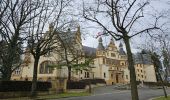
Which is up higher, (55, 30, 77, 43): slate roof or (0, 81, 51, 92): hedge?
(55, 30, 77, 43): slate roof

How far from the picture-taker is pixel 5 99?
Answer: 82.9 ft

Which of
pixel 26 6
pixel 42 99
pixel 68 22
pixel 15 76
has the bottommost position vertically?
pixel 42 99

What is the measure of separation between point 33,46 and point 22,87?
17.9 ft

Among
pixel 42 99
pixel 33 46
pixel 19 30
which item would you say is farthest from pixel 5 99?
pixel 19 30

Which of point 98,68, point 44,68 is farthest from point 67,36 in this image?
point 98,68

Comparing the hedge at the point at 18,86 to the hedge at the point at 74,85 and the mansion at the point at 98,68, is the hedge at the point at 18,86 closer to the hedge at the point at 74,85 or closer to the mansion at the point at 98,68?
the hedge at the point at 74,85

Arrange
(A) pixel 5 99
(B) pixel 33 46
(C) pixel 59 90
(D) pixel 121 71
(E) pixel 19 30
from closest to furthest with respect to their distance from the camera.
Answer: (A) pixel 5 99
(B) pixel 33 46
(E) pixel 19 30
(C) pixel 59 90
(D) pixel 121 71

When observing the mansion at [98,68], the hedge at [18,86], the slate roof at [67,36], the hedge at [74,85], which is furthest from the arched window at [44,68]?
the slate roof at [67,36]

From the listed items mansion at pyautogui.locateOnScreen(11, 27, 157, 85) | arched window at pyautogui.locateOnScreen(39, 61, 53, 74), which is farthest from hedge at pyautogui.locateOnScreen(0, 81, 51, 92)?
arched window at pyautogui.locateOnScreen(39, 61, 53, 74)

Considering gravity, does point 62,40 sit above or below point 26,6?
below

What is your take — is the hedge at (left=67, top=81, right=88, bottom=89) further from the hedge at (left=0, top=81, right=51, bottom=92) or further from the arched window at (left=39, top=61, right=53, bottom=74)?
the arched window at (left=39, top=61, right=53, bottom=74)

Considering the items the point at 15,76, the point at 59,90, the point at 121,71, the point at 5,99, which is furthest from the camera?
the point at 121,71

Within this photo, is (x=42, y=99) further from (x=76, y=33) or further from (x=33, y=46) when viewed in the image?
(x=76, y=33)

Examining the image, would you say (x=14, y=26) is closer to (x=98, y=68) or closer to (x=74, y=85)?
(x=74, y=85)
